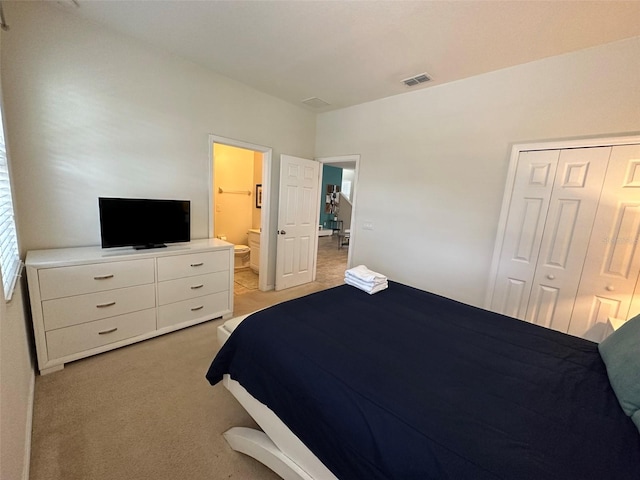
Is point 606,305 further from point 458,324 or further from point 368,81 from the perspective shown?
point 368,81

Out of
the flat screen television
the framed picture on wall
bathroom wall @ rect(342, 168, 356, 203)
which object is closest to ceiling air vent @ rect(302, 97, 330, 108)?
the framed picture on wall

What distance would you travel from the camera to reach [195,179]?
9.48ft

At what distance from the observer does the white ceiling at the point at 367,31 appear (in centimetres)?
176

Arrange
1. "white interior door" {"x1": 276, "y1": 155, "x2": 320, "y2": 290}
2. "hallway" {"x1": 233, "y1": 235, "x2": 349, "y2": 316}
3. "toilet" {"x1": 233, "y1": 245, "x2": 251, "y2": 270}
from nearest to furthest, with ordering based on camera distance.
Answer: "hallway" {"x1": 233, "y1": 235, "x2": 349, "y2": 316}, "white interior door" {"x1": 276, "y1": 155, "x2": 320, "y2": 290}, "toilet" {"x1": 233, "y1": 245, "x2": 251, "y2": 270}

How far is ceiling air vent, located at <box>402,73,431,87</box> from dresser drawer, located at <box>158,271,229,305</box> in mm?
2886

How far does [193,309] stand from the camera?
8.65 ft

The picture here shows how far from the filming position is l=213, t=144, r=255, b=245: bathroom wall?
15.7ft

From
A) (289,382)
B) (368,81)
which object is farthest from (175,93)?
(289,382)

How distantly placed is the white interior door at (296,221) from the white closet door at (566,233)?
9.35ft

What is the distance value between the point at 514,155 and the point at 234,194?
437cm

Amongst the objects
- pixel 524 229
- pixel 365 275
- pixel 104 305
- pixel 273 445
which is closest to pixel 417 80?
pixel 524 229

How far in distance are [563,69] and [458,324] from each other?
2385mm

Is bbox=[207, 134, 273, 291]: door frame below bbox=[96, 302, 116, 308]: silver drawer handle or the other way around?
the other way around

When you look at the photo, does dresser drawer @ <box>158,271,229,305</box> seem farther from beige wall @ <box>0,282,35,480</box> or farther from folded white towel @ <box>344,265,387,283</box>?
folded white towel @ <box>344,265,387,283</box>
